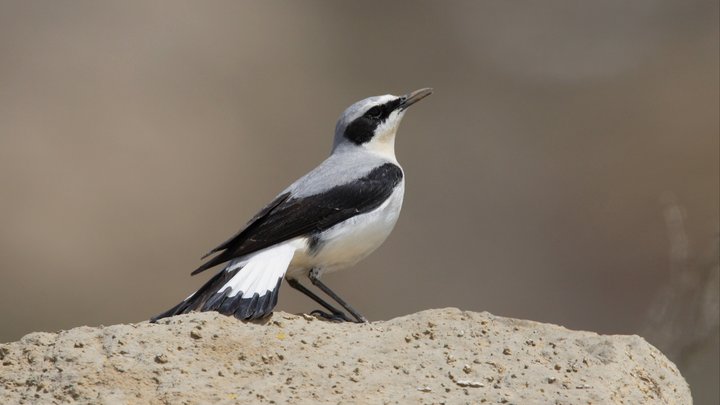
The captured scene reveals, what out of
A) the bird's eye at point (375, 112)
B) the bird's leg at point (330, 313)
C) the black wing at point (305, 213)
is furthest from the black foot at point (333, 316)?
the bird's eye at point (375, 112)

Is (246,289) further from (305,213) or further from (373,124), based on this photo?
(373,124)

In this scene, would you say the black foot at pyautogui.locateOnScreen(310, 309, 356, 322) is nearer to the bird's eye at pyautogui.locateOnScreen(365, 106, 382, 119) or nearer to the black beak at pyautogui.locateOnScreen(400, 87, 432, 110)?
the bird's eye at pyautogui.locateOnScreen(365, 106, 382, 119)

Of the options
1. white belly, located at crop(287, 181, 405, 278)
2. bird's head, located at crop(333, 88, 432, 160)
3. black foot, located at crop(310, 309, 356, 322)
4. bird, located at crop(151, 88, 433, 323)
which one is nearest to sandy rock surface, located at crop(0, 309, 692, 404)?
bird, located at crop(151, 88, 433, 323)

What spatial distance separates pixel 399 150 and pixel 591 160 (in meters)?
3.36

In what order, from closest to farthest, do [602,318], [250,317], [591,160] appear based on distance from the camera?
[250,317] < [602,318] < [591,160]

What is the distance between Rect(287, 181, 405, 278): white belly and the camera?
8633 millimetres

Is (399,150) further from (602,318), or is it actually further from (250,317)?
(250,317)

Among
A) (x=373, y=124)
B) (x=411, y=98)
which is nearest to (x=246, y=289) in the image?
(x=373, y=124)

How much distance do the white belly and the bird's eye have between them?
984 millimetres

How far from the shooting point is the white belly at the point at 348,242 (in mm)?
8633

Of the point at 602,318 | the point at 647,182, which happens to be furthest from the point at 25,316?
the point at 647,182

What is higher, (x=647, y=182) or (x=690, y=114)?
(x=690, y=114)

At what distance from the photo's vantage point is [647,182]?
22172mm

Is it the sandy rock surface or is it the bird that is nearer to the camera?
the sandy rock surface
